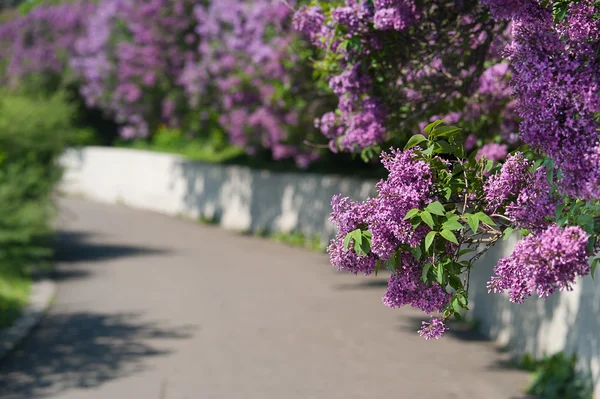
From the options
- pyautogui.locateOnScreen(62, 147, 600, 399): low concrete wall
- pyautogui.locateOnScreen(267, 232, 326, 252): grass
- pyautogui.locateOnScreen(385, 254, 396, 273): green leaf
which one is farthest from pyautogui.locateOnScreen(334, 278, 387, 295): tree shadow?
pyautogui.locateOnScreen(385, 254, 396, 273): green leaf

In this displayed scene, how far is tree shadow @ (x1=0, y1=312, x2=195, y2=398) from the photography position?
8.81 metres

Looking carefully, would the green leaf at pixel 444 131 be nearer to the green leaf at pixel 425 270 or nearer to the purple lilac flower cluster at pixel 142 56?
the green leaf at pixel 425 270

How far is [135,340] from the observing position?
10594 millimetres

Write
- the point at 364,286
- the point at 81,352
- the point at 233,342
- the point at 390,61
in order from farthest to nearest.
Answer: the point at 364,286 < the point at 233,342 < the point at 81,352 < the point at 390,61

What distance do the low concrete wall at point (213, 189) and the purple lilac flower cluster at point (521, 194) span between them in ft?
42.7

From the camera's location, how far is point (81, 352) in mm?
10023

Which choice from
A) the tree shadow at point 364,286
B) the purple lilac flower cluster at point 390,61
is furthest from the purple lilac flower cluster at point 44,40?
the purple lilac flower cluster at point 390,61

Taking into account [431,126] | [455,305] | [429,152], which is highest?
[431,126]

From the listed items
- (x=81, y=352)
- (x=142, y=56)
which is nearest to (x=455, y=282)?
(x=81, y=352)

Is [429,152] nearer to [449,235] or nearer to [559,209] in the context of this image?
[449,235]

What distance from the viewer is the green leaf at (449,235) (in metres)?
3.48

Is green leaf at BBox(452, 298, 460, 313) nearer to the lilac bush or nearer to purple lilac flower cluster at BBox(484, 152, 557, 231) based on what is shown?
the lilac bush

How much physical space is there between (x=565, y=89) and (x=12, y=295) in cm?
1082

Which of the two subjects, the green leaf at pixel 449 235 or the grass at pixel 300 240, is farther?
the grass at pixel 300 240
